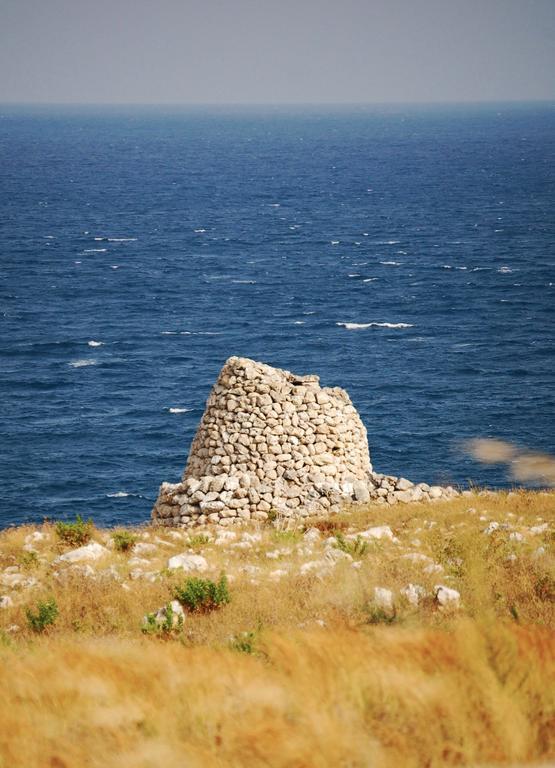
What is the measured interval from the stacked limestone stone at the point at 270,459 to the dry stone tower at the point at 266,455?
0.02 m

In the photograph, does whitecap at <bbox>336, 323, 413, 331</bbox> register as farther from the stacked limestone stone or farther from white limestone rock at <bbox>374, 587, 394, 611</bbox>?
white limestone rock at <bbox>374, 587, 394, 611</bbox>

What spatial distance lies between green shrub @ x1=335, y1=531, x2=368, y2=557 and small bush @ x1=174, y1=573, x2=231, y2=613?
3.47 metres

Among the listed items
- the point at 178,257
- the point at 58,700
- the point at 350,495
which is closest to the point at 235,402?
the point at 350,495

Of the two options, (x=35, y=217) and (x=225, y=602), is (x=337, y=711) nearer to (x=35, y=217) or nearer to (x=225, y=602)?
(x=225, y=602)

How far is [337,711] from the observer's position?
28.0 ft

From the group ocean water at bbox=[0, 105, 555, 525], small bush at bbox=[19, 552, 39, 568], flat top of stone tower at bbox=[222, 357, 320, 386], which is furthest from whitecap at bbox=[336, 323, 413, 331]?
small bush at bbox=[19, 552, 39, 568]

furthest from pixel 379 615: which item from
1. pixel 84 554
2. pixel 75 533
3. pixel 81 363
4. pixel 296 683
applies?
pixel 81 363

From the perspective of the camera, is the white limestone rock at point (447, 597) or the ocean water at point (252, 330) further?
the ocean water at point (252, 330)

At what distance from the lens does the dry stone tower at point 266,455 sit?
846 inches

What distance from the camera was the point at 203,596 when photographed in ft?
45.6

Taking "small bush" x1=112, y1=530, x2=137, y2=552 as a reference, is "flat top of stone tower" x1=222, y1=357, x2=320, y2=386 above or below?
above

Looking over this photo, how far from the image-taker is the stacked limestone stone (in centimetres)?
2150

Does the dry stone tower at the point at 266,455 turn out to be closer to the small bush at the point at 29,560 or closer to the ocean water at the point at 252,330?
the small bush at the point at 29,560

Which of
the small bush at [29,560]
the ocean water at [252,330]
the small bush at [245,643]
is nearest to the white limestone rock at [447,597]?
the small bush at [245,643]
